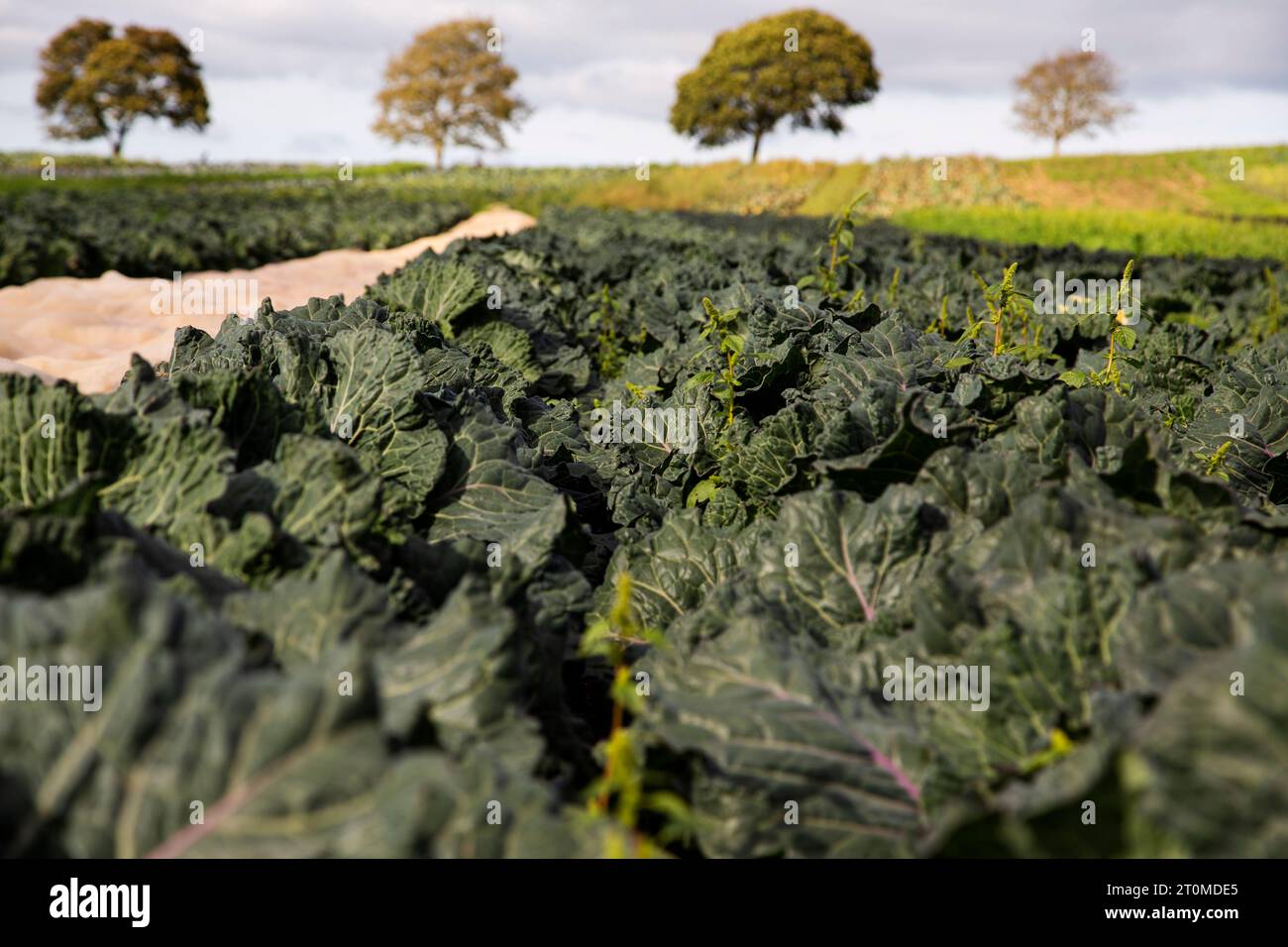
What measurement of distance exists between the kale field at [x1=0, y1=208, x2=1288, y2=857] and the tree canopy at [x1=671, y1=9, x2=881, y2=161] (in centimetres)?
5709

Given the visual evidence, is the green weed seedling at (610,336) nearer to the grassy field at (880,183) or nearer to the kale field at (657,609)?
the kale field at (657,609)

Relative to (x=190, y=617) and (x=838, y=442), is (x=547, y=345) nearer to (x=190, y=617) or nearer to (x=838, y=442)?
(x=838, y=442)

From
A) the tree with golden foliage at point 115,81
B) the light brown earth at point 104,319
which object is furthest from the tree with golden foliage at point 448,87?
the light brown earth at point 104,319

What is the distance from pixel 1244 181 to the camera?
4294cm

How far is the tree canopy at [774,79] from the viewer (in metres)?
55.7

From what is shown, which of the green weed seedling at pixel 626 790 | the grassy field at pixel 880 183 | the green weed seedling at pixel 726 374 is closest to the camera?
the green weed seedling at pixel 626 790

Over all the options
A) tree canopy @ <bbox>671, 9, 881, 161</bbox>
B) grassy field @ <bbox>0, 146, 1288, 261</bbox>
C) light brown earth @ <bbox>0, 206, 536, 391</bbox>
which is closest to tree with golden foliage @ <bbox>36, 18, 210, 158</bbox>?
grassy field @ <bbox>0, 146, 1288, 261</bbox>

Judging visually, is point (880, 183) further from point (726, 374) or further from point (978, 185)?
point (726, 374)

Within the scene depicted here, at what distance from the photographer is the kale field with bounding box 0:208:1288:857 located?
1.22 m

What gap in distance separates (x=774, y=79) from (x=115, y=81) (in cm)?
4481

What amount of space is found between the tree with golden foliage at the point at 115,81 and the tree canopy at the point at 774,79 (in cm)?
3505

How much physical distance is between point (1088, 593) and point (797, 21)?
63.8 m

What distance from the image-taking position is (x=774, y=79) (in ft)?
183
